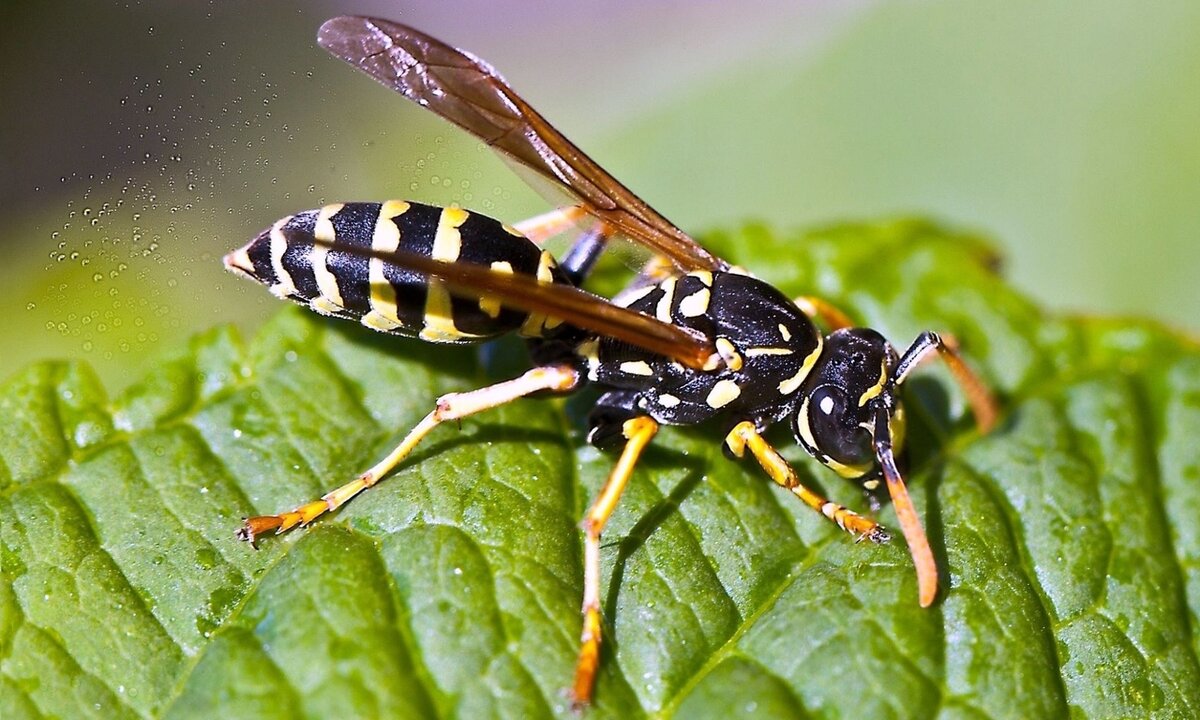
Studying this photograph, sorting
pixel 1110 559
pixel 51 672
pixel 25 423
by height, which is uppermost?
pixel 25 423

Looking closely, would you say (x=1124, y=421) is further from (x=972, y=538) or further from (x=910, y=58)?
(x=910, y=58)

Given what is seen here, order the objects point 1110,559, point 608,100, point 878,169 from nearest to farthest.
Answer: point 1110,559 < point 878,169 < point 608,100

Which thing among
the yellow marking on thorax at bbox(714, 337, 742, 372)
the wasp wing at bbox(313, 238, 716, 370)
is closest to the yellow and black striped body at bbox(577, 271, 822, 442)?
the yellow marking on thorax at bbox(714, 337, 742, 372)

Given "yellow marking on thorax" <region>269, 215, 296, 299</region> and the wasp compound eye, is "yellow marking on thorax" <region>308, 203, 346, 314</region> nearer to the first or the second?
"yellow marking on thorax" <region>269, 215, 296, 299</region>

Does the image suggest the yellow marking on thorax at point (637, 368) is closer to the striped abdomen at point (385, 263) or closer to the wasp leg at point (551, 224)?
the striped abdomen at point (385, 263)

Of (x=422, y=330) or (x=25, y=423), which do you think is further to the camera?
(x=422, y=330)

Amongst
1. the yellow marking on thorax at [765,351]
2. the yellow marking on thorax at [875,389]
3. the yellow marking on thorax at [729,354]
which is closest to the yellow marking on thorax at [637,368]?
the yellow marking on thorax at [729,354]

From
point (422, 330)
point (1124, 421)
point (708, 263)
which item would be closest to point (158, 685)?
point (422, 330)

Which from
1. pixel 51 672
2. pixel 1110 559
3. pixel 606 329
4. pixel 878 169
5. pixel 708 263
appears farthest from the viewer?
pixel 878 169
